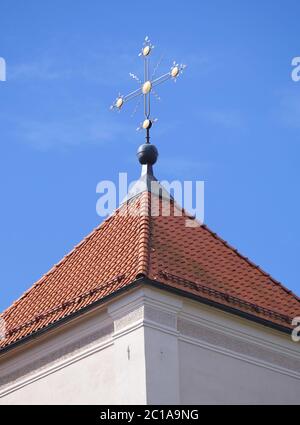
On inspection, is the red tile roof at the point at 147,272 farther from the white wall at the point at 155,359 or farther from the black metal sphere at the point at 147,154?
the black metal sphere at the point at 147,154

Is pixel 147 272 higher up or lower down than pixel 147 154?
lower down

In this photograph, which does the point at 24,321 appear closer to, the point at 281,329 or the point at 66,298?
the point at 66,298

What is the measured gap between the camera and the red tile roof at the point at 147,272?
23625mm

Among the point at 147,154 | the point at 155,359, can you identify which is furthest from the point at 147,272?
the point at 147,154

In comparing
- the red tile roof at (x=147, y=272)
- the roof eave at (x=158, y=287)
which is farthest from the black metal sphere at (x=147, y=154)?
the roof eave at (x=158, y=287)

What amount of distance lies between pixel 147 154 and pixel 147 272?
385 centimetres

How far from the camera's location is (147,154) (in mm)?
26469

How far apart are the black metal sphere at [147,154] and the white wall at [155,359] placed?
3.83m

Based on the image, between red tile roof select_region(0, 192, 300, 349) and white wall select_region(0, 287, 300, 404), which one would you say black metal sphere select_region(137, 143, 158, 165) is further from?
white wall select_region(0, 287, 300, 404)

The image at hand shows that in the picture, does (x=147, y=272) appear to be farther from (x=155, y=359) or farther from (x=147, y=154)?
(x=147, y=154)

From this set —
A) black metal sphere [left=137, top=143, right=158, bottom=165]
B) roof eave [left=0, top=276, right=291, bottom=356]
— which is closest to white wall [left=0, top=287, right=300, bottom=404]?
roof eave [left=0, top=276, right=291, bottom=356]
